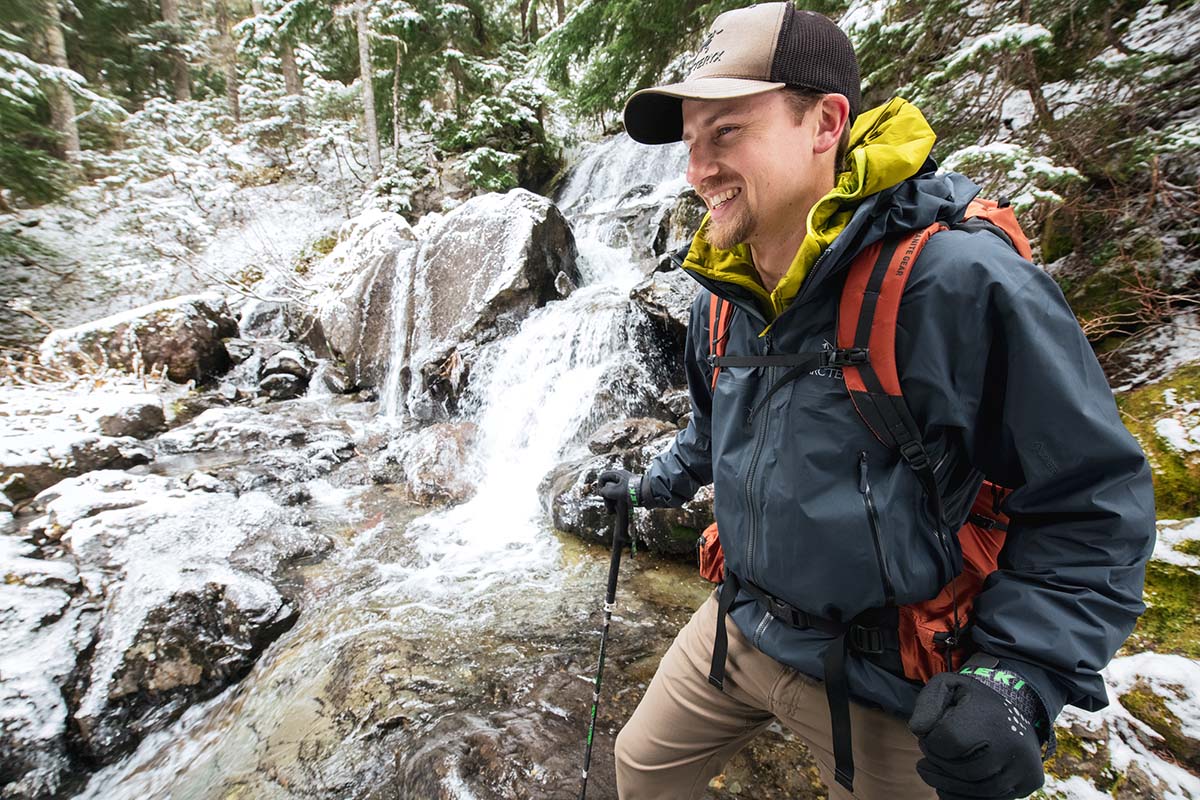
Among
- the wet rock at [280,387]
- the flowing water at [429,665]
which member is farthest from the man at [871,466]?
the wet rock at [280,387]

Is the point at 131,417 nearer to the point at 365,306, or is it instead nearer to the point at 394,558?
the point at 365,306

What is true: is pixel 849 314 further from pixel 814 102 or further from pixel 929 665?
pixel 929 665

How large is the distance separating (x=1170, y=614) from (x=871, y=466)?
2.82 meters

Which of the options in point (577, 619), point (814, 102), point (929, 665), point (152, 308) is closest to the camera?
point (929, 665)

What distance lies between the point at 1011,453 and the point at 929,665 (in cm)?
60

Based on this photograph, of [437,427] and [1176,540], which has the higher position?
[1176,540]

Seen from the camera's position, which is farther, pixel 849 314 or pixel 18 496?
pixel 18 496

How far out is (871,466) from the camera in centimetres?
133

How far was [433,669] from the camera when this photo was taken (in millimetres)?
3807

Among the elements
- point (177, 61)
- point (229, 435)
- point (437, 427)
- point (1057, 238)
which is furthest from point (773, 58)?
point (177, 61)

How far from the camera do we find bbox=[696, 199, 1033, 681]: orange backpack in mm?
1294

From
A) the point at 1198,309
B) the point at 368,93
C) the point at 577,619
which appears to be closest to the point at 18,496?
the point at 577,619

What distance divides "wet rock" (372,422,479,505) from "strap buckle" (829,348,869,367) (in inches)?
252

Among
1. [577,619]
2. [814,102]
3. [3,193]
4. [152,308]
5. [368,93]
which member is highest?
[368,93]
